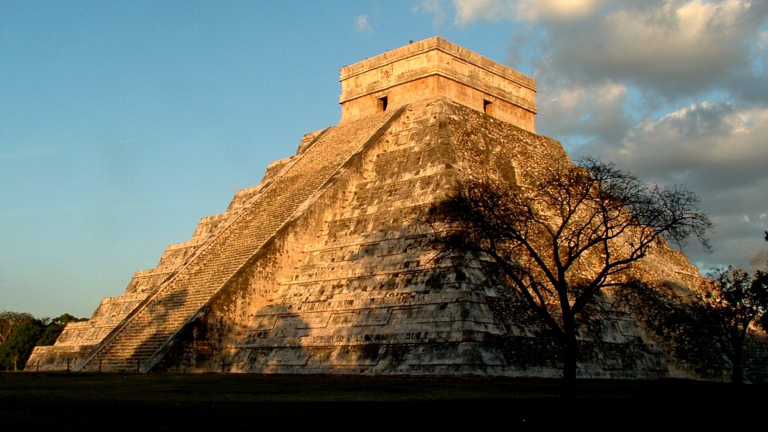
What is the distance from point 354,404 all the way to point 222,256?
13529mm

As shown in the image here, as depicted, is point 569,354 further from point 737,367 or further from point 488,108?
point 488,108

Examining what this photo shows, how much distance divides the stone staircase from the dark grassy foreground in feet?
15.9

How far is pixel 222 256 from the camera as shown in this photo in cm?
2441

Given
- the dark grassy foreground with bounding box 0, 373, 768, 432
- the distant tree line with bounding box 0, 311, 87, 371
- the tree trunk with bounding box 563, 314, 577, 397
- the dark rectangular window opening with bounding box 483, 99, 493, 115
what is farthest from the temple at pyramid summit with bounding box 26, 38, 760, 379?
the distant tree line with bounding box 0, 311, 87, 371

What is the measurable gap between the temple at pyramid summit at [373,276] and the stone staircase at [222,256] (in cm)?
7

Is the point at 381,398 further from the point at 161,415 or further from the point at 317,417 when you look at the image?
the point at 161,415

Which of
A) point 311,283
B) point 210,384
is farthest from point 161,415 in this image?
point 311,283

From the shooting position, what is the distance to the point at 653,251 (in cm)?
2780

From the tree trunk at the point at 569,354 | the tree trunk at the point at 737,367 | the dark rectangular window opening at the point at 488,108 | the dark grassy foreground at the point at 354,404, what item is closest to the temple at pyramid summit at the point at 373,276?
the dark rectangular window opening at the point at 488,108

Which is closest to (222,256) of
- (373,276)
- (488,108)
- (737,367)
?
(373,276)

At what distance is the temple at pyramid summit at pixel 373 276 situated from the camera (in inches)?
731

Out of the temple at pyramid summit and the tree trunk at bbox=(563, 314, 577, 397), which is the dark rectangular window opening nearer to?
the temple at pyramid summit

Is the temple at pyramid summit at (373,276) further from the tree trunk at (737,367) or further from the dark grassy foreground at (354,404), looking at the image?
the dark grassy foreground at (354,404)

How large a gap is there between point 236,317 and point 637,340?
34.6 ft
